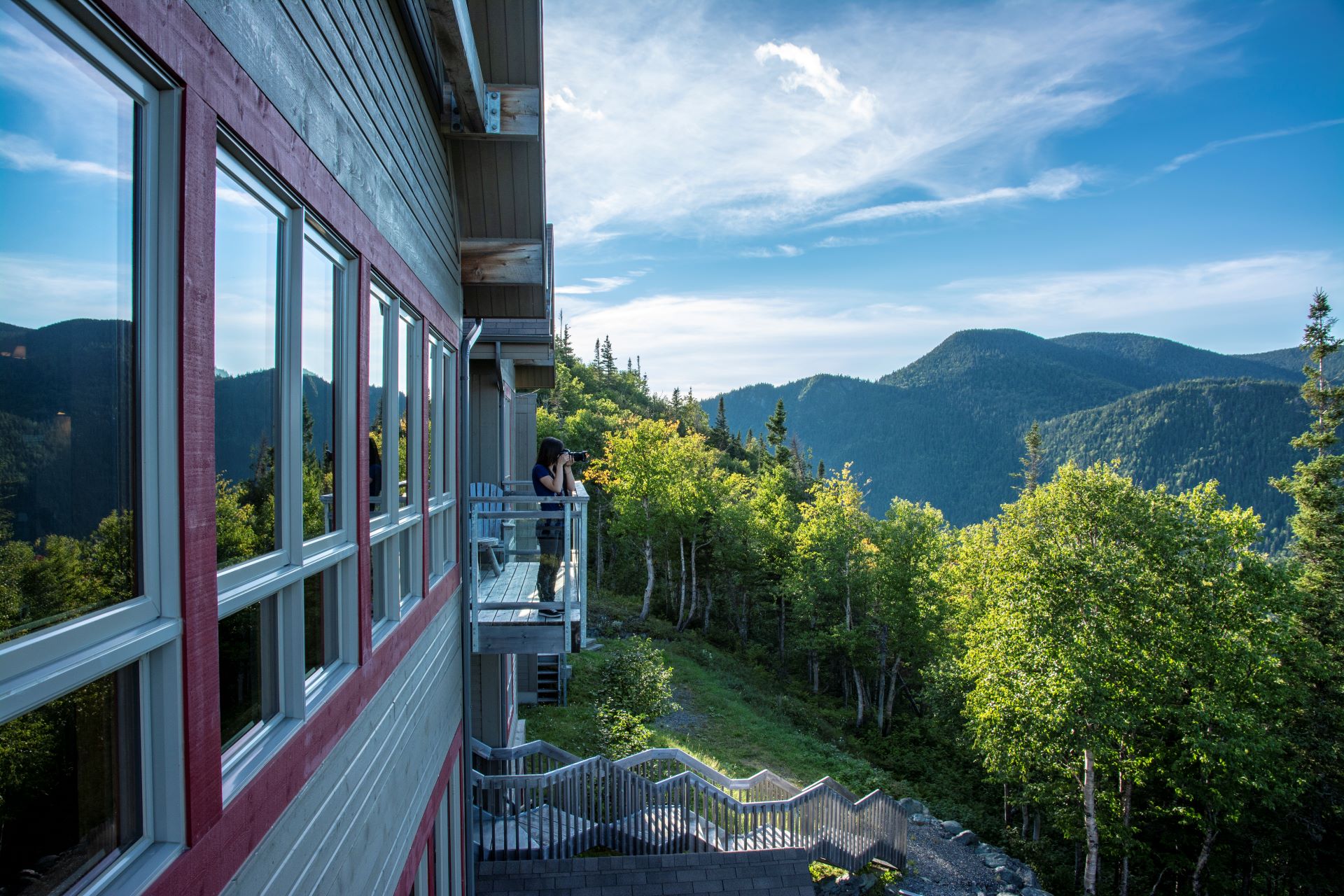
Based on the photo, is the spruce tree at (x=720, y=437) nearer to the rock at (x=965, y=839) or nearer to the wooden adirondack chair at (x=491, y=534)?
the rock at (x=965, y=839)

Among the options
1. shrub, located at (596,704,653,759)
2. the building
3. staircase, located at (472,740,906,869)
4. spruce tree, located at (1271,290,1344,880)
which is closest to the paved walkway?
staircase, located at (472,740,906,869)

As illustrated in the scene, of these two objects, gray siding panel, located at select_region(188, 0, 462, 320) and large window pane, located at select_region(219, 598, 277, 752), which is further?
gray siding panel, located at select_region(188, 0, 462, 320)

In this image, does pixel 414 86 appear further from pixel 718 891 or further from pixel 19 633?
pixel 718 891

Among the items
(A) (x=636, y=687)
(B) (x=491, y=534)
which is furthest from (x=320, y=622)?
(A) (x=636, y=687)

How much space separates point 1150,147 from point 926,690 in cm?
5803

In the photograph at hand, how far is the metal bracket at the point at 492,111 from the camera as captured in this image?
6.17 metres

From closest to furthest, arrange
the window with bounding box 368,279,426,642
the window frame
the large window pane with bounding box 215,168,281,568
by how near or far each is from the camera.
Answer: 1. the large window pane with bounding box 215,168,281,568
2. the window with bounding box 368,279,426,642
3. the window frame

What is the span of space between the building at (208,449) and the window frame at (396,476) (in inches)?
1.1

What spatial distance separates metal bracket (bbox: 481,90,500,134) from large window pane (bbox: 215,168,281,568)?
14.4 feet

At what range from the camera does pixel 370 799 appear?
320 cm

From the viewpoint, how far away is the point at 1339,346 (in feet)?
99.0

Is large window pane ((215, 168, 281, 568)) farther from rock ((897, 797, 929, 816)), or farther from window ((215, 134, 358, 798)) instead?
rock ((897, 797, 929, 816))

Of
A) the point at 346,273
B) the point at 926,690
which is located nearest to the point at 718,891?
the point at 346,273

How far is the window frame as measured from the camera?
12.5 ft
